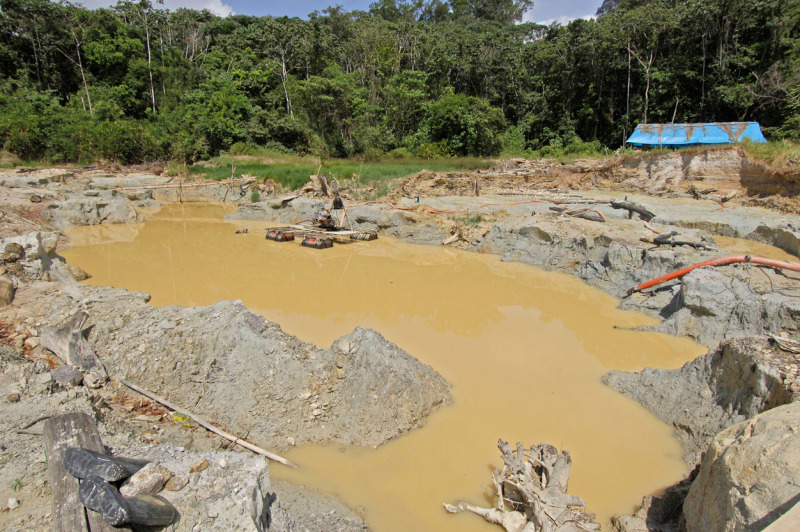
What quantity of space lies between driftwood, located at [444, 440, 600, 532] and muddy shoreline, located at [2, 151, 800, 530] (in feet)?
4.28

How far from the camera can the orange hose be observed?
7368 millimetres

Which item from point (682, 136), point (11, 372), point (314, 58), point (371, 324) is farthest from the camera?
point (314, 58)

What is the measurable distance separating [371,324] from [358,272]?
11.0 ft

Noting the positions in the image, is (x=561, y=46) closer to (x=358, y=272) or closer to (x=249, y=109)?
(x=249, y=109)

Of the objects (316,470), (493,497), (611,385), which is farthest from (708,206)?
(316,470)

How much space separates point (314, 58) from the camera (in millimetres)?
33375

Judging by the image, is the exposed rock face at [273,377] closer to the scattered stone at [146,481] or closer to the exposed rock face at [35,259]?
the scattered stone at [146,481]

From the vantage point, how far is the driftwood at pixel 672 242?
9359 mm

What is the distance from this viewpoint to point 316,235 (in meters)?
13.6

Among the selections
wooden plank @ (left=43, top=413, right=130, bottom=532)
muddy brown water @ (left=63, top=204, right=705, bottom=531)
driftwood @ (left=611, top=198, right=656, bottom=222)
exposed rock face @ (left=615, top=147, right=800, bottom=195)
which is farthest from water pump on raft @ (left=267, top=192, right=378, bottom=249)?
exposed rock face @ (left=615, top=147, right=800, bottom=195)

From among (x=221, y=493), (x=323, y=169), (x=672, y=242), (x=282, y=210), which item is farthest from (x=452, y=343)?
(x=323, y=169)

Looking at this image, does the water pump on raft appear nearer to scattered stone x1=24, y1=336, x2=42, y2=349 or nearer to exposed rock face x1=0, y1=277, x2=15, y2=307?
exposed rock face x1=0, y1=277, x2=15, y2=307

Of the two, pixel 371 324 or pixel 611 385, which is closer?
pixel 611 385

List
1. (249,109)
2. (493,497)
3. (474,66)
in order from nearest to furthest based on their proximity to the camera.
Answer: (493,497) < (249,109) < (474,66)
